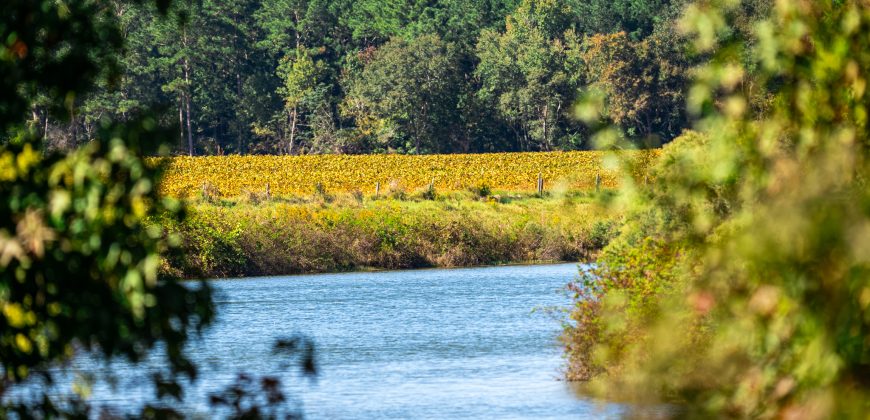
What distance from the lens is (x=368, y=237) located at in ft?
157

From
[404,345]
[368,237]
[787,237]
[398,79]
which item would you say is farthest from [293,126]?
[787,237]

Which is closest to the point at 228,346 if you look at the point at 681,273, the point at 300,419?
the point at 681,273

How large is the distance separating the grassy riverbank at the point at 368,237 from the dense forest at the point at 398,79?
1967 inches

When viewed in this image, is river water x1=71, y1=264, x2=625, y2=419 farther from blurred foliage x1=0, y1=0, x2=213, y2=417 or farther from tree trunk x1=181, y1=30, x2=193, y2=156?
tree trunk x1=181, y1=30, x2=193, y2=156

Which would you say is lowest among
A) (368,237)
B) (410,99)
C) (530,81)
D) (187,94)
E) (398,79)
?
(368,237)

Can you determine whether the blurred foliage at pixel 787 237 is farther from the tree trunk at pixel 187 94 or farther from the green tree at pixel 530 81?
the tree trunk at pixel 187 94

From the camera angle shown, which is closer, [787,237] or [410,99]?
[787,237]

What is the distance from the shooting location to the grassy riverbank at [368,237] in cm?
4572

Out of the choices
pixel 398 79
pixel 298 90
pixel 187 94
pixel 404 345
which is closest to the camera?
pixel 404 345

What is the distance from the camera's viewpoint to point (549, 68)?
4311 inches

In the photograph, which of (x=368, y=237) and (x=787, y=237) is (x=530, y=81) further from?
(x=787, y=237)

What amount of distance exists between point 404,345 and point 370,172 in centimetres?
5422

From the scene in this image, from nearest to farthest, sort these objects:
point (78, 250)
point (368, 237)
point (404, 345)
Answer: point (78, 250), point (404, 345), point (368, 237)

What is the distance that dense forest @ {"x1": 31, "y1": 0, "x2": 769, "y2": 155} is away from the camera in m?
103
